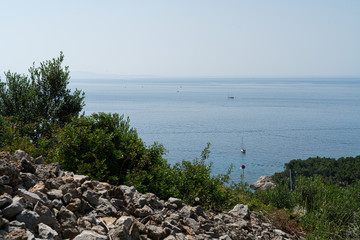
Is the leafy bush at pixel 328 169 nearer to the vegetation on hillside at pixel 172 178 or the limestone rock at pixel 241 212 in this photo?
the vegetation on hillside at pixel 172 178

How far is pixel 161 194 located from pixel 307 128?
93.8 metres

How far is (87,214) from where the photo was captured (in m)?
5.71

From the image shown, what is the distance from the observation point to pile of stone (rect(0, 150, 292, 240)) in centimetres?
461

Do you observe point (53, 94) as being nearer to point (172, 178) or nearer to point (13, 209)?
point (172, 178)

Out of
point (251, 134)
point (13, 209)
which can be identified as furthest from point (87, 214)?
point (251, 134)

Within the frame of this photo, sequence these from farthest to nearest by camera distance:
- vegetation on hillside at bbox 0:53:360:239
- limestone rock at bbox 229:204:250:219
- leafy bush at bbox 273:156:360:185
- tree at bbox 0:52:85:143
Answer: leafy bush at bbox 273:156:360:185, tree at bbox 0:52:85:143, vegetation on hillside at bbox 0:53:360:239, limestone rock at bbox 229:204:250:219

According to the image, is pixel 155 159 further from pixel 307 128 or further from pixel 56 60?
pixel 307 128

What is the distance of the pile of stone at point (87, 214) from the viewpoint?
461cm

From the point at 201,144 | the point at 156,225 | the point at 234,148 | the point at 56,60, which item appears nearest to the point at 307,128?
the point at 234,148

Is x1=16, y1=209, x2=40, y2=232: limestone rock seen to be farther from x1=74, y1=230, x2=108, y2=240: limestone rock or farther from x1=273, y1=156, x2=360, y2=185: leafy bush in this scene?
x1=273, y1=156, x2=360, y2=185: leafy bush

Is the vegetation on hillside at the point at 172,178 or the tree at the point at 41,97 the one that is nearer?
the vegetation on hillside at the point at 172,178

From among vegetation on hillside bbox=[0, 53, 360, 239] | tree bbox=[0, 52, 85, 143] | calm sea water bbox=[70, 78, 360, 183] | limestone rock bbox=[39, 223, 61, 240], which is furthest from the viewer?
calm sea water bbox=[70, 78, 360, 183]

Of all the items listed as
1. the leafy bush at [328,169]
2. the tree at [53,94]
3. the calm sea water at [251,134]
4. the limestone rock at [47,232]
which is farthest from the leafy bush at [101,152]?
the calm sea water at [251,134]

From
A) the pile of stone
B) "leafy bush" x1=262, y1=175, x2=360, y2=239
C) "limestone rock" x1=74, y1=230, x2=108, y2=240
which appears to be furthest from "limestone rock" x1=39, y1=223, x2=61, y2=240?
"leafy bush" x1=262, y1=175, x2=360, y2=239
